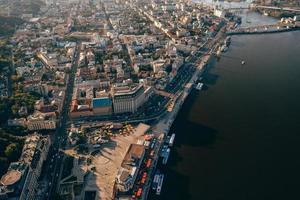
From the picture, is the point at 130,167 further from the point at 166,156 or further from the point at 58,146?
the point at 58,146

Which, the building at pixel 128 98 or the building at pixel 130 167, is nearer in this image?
the building at pixel 130 167

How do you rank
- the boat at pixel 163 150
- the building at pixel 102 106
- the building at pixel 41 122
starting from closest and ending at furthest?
1. the boat at pixel 163 150
2. the building at pixel 41 122
3. the building at pixel 102 106

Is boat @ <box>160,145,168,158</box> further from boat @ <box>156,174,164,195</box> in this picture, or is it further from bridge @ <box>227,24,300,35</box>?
bridge @ <box>227,24,300,35</box>

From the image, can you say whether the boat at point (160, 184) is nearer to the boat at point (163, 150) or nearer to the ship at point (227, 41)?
the boat at point (163, 150)

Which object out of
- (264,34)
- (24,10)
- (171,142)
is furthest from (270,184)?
(24,10)

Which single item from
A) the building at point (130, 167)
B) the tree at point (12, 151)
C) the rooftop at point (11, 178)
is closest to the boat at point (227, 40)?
the building at point (130, 167)

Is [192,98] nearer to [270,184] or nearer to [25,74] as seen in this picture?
[270,184]

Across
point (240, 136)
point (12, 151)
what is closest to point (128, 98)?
point (240, 136)
